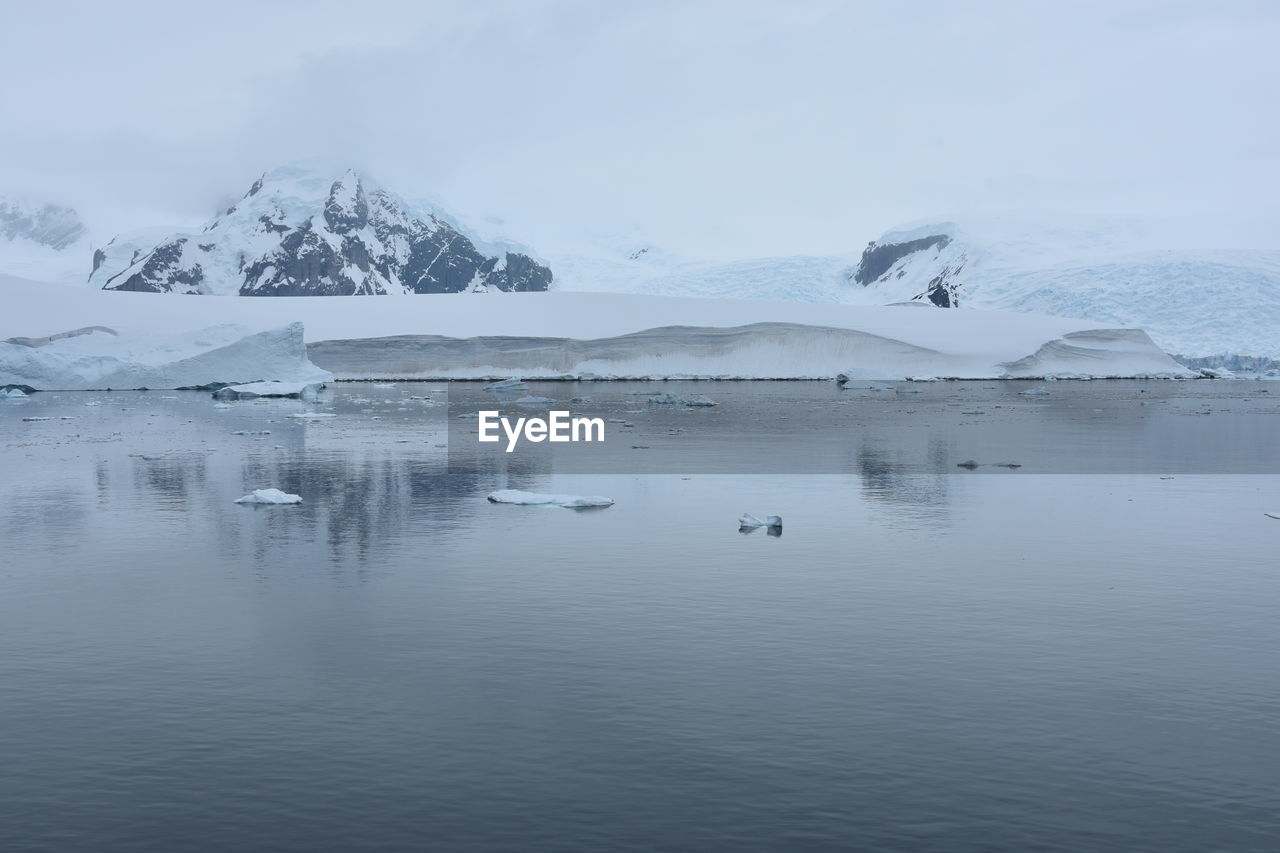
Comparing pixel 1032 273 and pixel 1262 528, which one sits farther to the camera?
pixel 1032 273

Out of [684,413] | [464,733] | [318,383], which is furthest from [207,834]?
[318,383]

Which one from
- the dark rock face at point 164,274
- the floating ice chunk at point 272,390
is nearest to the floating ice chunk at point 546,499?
the floating ice chunk at point 272,390

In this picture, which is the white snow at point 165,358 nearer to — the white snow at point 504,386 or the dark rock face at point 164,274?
the white snow at point 504,386

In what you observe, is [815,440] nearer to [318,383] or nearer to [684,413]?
[684,413]

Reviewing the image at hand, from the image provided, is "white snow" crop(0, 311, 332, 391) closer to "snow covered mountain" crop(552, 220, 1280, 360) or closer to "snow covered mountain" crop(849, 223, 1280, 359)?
"snow covered mountain" crop(552, 220, 1280, 360)

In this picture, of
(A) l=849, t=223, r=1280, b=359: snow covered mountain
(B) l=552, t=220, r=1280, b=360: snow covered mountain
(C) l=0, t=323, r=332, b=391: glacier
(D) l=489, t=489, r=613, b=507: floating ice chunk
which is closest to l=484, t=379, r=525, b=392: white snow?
(C) l=0, t=323, r=332, b=391: glacier

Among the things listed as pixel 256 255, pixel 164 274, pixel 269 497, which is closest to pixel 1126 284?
pixel 269 497
